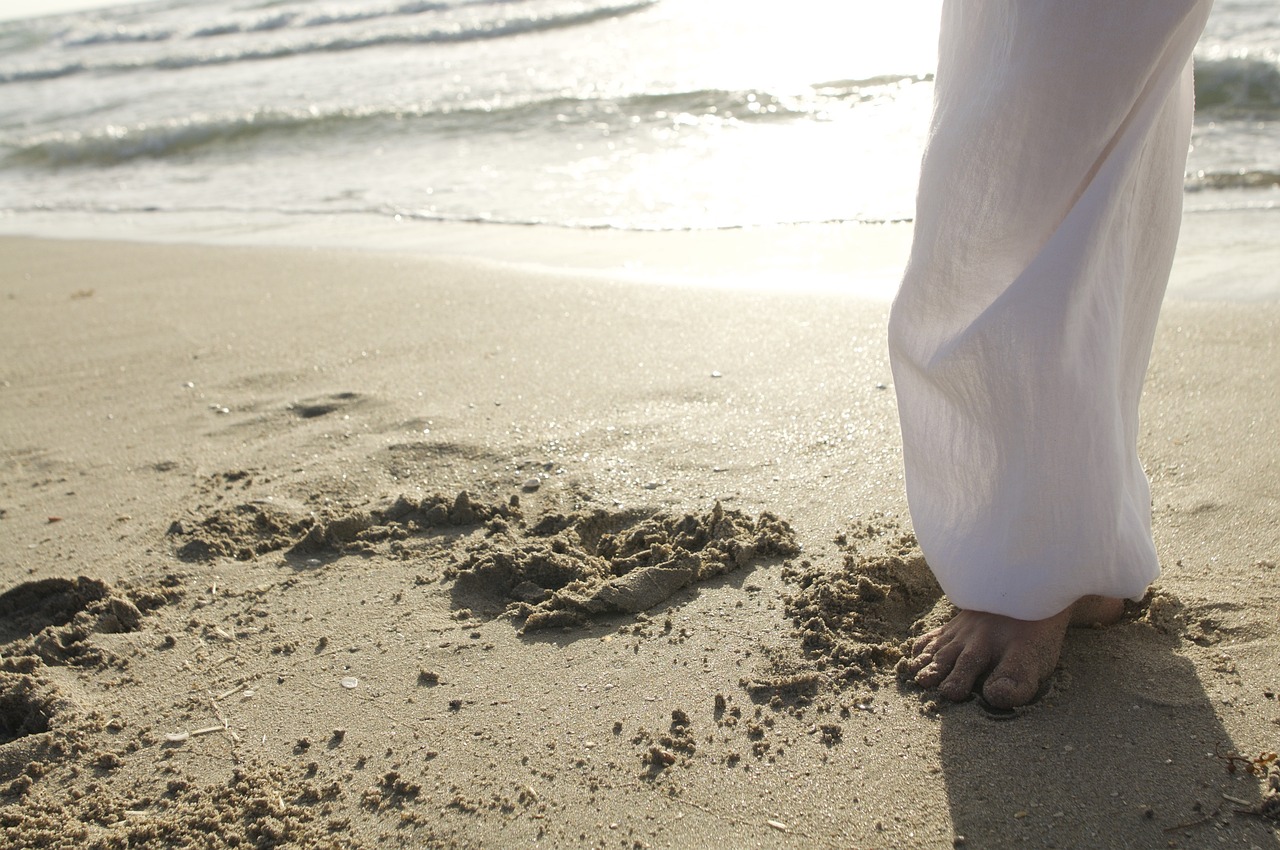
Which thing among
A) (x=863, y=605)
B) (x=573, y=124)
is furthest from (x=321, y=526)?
(x=573, y=124)

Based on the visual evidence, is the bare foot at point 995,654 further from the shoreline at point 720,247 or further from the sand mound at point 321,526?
the shoreline at point 720,247

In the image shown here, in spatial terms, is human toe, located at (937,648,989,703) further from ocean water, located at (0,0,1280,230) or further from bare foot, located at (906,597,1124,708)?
ocean water, located at (0,0,1280,230)

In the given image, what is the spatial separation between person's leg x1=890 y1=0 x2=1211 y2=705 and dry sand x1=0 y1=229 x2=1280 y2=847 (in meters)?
0.19

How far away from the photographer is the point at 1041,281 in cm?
136

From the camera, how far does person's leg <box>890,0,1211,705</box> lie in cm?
133

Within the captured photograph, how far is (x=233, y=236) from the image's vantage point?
5.62 meters

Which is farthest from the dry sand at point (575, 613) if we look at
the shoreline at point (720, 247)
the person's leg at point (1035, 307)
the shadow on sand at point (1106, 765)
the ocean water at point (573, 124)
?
the ocean water at point (573, 124)

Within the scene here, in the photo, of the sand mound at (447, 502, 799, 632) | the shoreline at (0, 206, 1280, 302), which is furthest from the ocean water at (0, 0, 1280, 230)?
the sand mound at (447, 502, 799, 632)

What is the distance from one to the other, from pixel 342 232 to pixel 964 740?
4.67 meters

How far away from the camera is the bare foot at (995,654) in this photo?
1522mm

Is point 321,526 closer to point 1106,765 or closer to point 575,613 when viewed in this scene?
point 575,613

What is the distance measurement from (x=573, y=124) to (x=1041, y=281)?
257 inches

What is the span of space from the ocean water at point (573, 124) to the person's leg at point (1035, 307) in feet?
10.7

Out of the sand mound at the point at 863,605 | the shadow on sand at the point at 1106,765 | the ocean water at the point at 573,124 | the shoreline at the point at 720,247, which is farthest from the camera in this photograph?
the ocean water at the point at 573,124
